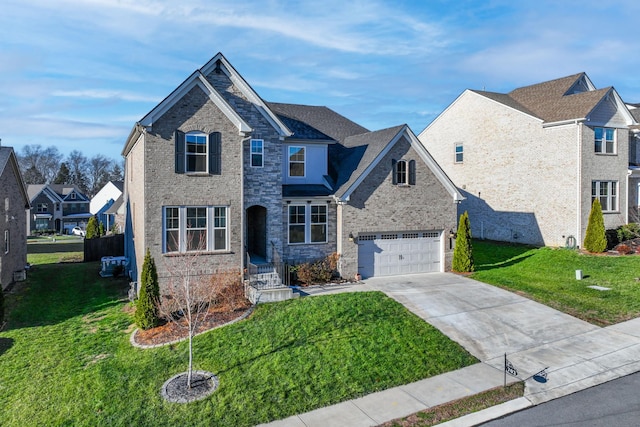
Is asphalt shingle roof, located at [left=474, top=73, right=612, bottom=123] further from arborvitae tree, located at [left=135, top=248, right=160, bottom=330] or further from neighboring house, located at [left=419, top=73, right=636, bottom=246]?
arborvitae tree, located at [left=135, top=248, right=160, bottom=330]

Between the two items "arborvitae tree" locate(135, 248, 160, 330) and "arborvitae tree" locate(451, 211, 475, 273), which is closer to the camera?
"arborvitae tree" locate(135, 248, 160, 330)

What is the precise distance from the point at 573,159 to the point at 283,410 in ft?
75.0

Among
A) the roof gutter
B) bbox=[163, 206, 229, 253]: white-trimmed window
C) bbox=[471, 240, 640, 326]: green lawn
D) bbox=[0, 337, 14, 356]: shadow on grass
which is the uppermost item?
the roof gutter

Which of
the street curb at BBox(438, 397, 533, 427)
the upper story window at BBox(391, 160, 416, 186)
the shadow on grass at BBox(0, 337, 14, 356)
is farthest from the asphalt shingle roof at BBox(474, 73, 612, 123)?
the shadow on grass at BBox(0, 337, 14, 356)

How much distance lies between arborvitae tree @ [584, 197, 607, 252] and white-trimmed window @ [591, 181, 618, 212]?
145cm

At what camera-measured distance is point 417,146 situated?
20656mm

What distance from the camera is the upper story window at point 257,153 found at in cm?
1831

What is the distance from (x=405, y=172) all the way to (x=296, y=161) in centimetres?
522

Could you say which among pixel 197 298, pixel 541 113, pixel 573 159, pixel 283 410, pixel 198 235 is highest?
pixel 541 113

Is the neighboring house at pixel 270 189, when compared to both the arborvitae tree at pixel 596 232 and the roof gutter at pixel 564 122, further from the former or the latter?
the roof gutter at pixel 564 122

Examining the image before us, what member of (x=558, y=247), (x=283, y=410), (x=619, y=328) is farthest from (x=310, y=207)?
(x=558, y=247)

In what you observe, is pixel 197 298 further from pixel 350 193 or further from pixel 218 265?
pixel 350 193

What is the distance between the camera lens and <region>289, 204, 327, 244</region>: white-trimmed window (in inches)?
A: 762

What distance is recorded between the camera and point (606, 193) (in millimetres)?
26141
